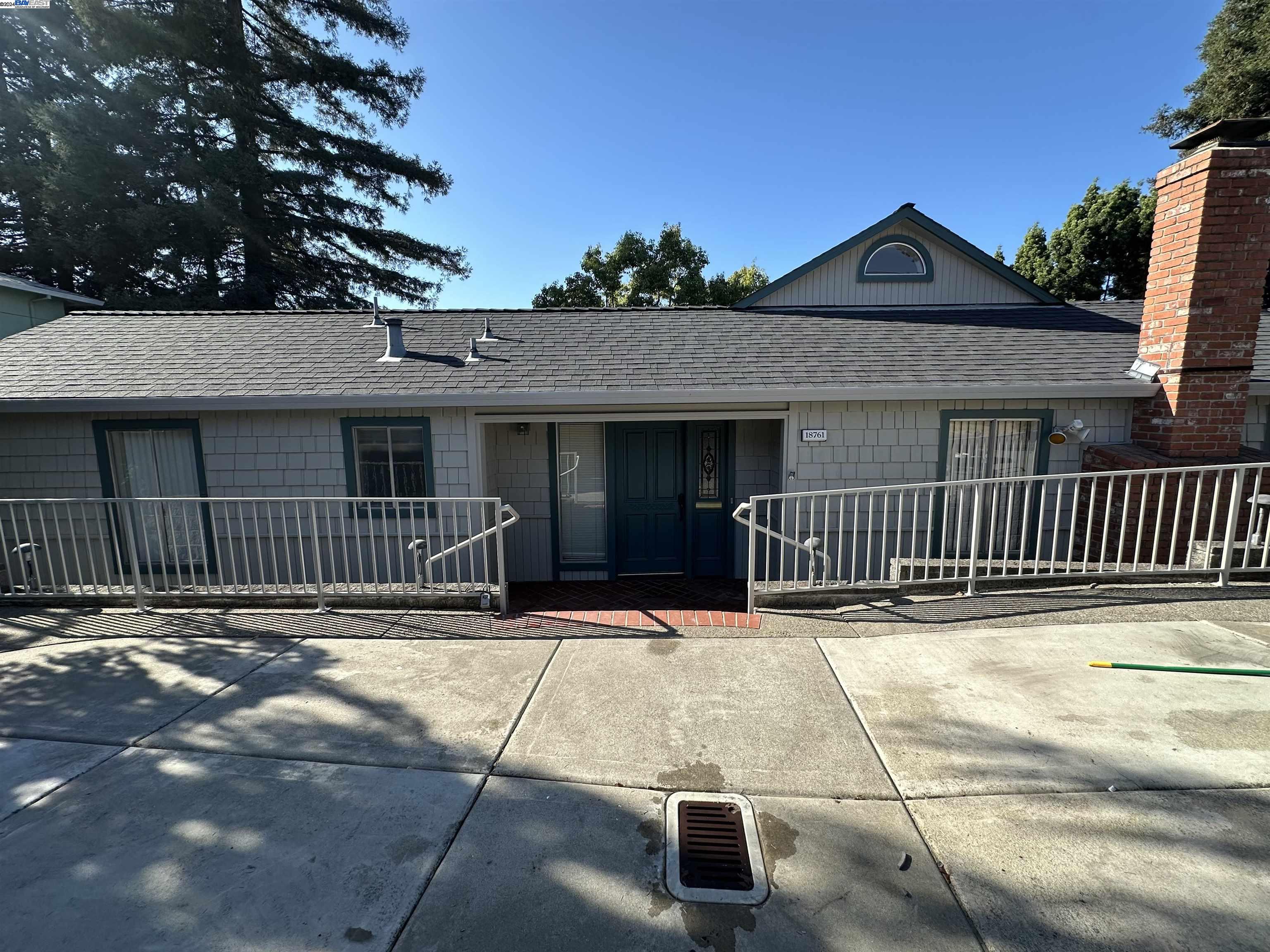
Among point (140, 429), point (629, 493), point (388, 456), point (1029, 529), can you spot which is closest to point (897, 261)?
point (1029, 529)

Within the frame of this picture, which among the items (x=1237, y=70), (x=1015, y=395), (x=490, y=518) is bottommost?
(x=490, y=518)

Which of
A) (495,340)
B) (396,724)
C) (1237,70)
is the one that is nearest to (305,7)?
(495,340)

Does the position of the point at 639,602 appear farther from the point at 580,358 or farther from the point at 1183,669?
the point at 1183,669

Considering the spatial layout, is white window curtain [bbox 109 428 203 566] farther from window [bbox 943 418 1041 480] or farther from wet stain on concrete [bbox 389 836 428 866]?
window [bbox 943 418 1041 480]

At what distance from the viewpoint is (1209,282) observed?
18.2 ft

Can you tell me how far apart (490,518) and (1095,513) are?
259 inches

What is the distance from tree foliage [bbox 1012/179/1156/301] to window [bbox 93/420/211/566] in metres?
22.9

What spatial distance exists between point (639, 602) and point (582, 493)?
177 centimetres

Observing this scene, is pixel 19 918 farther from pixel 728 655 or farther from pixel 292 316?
pixel 292 316

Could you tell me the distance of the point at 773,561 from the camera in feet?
24.6

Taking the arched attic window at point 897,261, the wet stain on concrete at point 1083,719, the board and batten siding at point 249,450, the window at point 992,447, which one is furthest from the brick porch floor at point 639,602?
the arched attic window at point 897,261

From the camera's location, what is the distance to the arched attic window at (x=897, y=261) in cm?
880

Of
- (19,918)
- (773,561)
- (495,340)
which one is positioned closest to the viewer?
(19,918)

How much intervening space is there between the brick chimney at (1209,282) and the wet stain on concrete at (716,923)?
652 cm
